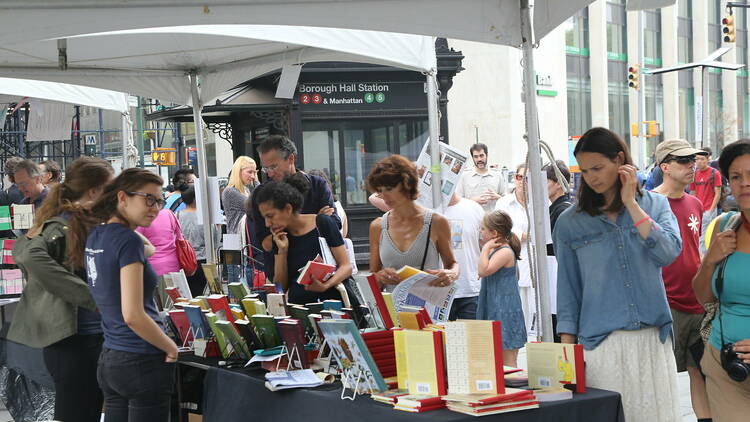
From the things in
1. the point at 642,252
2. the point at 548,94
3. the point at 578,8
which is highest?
the point at 548,94

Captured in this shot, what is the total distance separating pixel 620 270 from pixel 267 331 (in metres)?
1.72

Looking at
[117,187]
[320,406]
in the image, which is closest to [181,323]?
[117,187]

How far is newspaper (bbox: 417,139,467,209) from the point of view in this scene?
23.6 ft

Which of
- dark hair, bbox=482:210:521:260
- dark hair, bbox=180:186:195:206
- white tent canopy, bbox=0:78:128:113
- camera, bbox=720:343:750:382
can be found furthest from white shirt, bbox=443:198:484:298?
white tent canopy, bbox=0:78:128:113

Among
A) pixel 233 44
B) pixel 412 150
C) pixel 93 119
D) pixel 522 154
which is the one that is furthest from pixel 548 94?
pixel 93 119

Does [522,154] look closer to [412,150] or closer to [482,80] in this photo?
[482,80]

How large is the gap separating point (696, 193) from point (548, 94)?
1475 cm

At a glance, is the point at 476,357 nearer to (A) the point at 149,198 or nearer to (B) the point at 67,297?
(A) the point at 149,198

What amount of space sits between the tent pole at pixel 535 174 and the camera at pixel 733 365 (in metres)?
1.21

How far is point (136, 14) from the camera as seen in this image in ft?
16.1

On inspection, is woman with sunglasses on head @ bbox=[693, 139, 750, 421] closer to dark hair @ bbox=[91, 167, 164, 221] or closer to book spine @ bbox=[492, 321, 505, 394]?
book spine @ bbox=[492, 321, 505, 394]

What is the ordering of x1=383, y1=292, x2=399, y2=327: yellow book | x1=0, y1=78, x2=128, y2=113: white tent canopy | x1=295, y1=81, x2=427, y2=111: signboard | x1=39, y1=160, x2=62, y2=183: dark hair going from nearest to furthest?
x1=383, y1=292, x2=399, y2=327: yellow book < x1=39, y1=160, x2=62, y2=183: dark hair < x1=0, y1=78, x2=128, y2=113: white tent canopy < x1=295, y1=81, x2=427, y2=111: signboard

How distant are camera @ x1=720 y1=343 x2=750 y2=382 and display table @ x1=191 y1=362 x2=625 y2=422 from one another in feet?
1.62

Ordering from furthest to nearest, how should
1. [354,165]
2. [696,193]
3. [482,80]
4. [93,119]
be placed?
[93,119] < [482,80] < [354,165] < [696,193]
